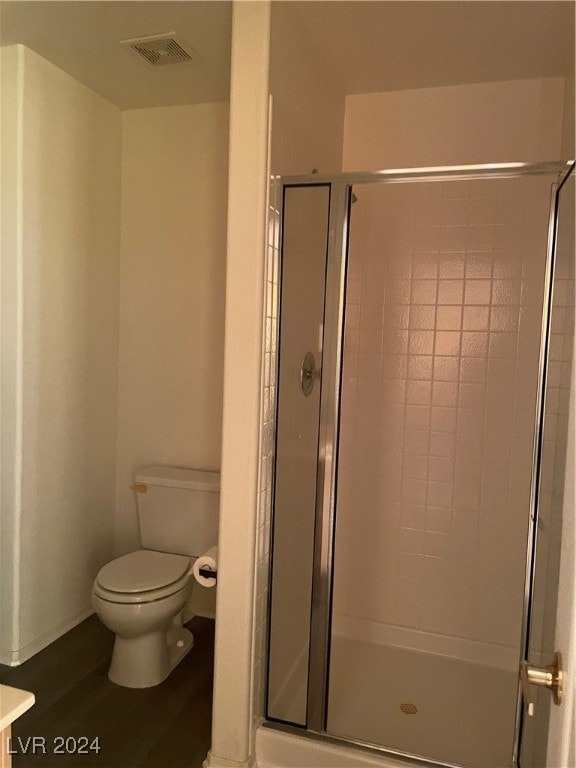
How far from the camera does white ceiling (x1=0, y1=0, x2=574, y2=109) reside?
6.27 feet

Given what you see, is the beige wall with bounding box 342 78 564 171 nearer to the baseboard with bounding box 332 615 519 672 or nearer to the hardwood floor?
the baseboard with bounding box 332 615 519 672

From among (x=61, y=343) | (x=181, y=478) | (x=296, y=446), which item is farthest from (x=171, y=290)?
(x=296, y=446)

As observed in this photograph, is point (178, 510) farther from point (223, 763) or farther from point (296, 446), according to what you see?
point (223, 763)

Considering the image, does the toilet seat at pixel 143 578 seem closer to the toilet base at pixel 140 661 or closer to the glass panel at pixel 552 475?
the toilet base at pixel 140 661

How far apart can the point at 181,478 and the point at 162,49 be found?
1745 mm

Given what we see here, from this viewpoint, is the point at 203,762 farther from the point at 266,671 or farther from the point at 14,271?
the point at 14,271

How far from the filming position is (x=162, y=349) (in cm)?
295

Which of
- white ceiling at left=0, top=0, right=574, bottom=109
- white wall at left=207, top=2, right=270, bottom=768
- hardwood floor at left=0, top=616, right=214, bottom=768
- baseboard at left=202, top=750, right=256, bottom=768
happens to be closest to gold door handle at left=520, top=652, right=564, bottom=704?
white wall at left=207, top=2, right=270, bottom=768

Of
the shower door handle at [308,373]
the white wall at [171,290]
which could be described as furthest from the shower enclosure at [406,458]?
the white wall at [171,290]

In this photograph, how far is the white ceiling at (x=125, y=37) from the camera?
198 centimetres

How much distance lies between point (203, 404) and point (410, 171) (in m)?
1.52

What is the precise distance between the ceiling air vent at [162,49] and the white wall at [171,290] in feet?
1.47

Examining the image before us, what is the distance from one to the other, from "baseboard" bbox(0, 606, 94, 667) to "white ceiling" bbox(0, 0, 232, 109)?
93.1 inches

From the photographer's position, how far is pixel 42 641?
102 inches
